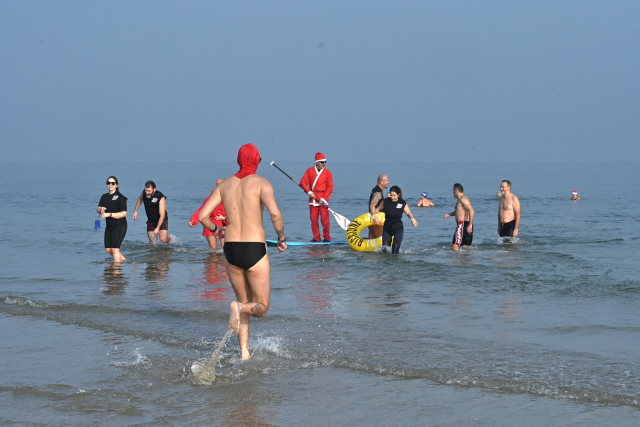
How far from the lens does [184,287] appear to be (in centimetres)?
1016

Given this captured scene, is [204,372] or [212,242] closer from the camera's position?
[204,372]

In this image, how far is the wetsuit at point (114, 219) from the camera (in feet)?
37.5

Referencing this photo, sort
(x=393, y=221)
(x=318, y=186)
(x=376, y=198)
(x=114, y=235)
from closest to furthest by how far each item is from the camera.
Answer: (x=114, y=235) → (x=393, y=221) → (x=376, y=198) → (x=318, y=186)

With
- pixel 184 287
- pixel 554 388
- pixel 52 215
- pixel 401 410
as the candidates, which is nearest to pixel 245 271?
pixel 401 410

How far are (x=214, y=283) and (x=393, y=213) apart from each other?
4.13 m

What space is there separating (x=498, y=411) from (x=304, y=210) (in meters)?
25.8

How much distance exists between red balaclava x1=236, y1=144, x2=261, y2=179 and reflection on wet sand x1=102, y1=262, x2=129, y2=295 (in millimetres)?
4570

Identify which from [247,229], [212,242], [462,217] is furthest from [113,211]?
[462,217]

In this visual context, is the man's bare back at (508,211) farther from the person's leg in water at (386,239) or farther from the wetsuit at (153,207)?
the wetsuit at (153,207)

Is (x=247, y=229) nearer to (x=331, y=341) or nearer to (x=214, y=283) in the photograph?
(x=331, y=341)

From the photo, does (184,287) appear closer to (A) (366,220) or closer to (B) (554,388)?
(A) (366,220)

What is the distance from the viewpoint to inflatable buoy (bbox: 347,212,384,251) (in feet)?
46.0

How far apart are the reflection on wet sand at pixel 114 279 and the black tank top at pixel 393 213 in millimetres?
5085

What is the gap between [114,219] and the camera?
11602 mm
